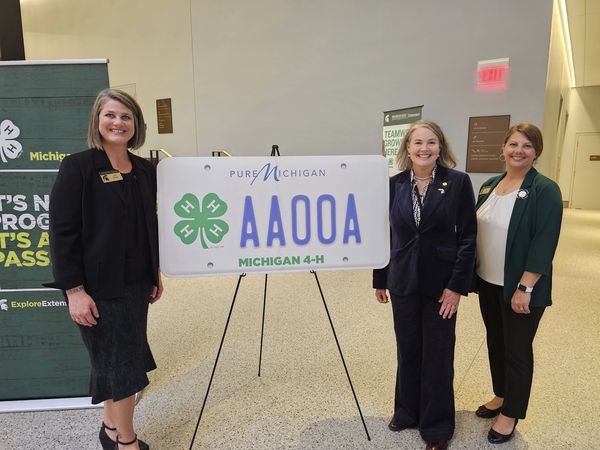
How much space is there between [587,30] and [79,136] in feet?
31.1

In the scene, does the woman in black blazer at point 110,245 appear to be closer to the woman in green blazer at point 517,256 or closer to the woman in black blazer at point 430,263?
the woman in black blazer at point 430,263

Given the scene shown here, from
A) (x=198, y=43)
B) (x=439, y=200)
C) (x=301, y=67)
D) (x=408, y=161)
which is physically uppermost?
(x=198, y=43)

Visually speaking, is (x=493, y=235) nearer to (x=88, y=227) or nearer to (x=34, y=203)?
(x=88, y=227)

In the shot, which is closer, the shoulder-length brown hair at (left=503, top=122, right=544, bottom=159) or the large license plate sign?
the large license plate sign

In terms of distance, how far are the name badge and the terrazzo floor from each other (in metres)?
1.29

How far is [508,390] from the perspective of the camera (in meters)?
1.82

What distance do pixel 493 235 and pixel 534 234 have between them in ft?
0.54

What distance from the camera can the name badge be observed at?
143cm

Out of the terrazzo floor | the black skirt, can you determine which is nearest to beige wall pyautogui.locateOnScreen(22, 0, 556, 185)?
the terrazzo floor

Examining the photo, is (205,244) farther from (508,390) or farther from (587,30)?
(587,30)

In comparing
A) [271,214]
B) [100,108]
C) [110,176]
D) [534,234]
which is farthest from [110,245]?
[534,234]

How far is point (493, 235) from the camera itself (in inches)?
70.2

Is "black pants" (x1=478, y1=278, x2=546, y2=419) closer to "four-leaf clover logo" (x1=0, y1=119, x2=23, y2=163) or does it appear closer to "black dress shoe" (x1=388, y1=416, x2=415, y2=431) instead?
"black dress shoe" (x1=388, y1=416, x2=415, y2=431)

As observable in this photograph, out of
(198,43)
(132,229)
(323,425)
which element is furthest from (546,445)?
(198,43)
